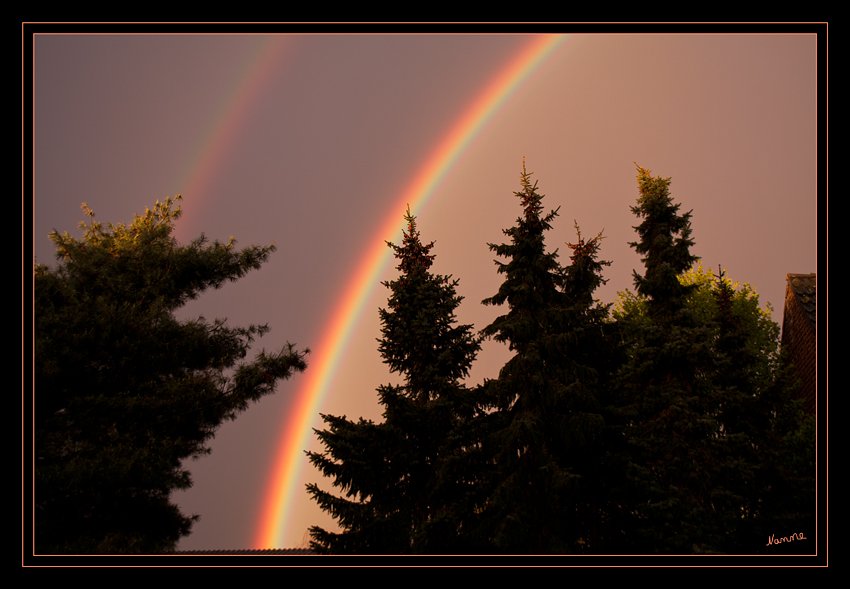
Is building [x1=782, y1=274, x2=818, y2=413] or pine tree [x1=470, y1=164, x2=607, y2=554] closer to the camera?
pine tree [x1=470, y1=164, x2=607, y2=554]

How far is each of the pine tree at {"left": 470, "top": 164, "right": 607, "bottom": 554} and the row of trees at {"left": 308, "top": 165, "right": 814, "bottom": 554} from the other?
0.04 m

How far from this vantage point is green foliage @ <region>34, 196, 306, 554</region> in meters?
12.4

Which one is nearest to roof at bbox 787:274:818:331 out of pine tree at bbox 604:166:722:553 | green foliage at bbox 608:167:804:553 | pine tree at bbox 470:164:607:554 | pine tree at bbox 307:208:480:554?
green foliage at bbox 608:167:804:553

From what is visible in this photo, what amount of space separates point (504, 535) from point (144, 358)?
10.2 metres

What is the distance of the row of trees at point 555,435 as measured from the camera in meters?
13.4

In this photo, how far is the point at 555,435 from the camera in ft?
47.6

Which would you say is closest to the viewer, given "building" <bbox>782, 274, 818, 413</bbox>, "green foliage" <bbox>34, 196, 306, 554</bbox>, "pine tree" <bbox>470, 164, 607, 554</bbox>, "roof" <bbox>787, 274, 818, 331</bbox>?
"green foliage" <bbox>34, 196, 306, 554</bbox>

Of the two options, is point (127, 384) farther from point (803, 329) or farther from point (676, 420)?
point (803, 329)

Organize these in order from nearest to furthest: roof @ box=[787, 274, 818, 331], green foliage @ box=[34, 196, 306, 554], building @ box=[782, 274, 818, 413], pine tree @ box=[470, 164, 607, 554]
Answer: green foliage @ box=[34, 196, 306, 554], pine tree @ box=[470, 164, 607, 554], roof @ box=[787, 274, 818, 331], building @ box=[782, 274, 818, 413]

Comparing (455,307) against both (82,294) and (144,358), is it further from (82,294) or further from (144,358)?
Answer: (82,294)

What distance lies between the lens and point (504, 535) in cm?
1266
